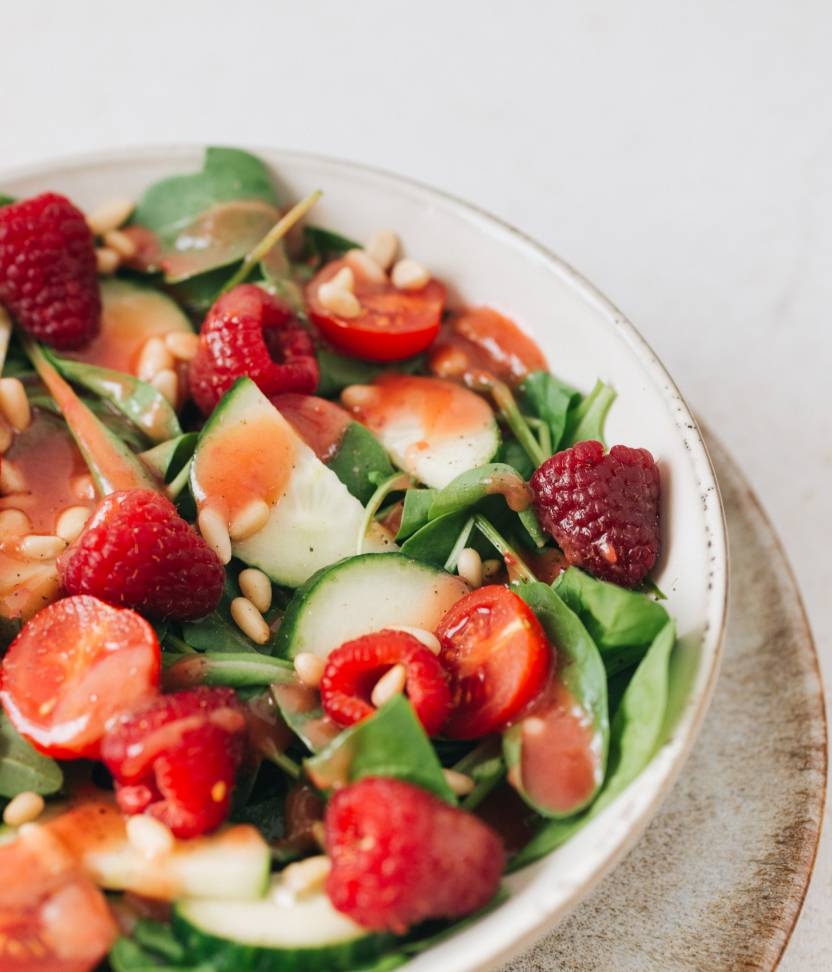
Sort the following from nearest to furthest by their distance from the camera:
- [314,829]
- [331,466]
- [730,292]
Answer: [314,829]
[331,466]
[730,292]

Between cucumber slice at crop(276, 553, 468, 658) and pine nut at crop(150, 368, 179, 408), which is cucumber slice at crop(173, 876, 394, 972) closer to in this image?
cucumber slice at crop(276, 553, 468, 658)

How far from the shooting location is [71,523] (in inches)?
98.0

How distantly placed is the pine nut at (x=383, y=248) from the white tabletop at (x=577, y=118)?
119 centimetres

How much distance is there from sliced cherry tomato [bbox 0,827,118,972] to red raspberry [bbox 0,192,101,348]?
134 centimetres

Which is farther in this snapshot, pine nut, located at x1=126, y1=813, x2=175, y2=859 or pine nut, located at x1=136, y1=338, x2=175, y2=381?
pine nut, located at x1=136, y1=338, x2=175, y2=381

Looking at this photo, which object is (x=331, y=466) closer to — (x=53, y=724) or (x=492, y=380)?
(x=492, y=380)

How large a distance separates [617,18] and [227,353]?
9.27 feet

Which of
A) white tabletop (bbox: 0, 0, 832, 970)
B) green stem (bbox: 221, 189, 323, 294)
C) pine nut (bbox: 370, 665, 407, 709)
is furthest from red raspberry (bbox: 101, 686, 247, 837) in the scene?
white tabletop (bbox: 0, 0, 832, 970)

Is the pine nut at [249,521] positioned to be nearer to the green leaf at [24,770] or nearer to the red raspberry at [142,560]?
the red raspberry at [142,560]

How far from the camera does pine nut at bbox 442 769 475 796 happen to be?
6.72ft

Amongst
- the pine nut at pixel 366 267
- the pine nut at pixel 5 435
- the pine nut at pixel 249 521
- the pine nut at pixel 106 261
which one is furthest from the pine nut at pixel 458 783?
the pine nut at pixel 106 261

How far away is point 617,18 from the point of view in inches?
185

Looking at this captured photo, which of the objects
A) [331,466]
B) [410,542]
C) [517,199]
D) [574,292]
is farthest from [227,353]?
[517,199]

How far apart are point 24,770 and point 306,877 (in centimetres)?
55
